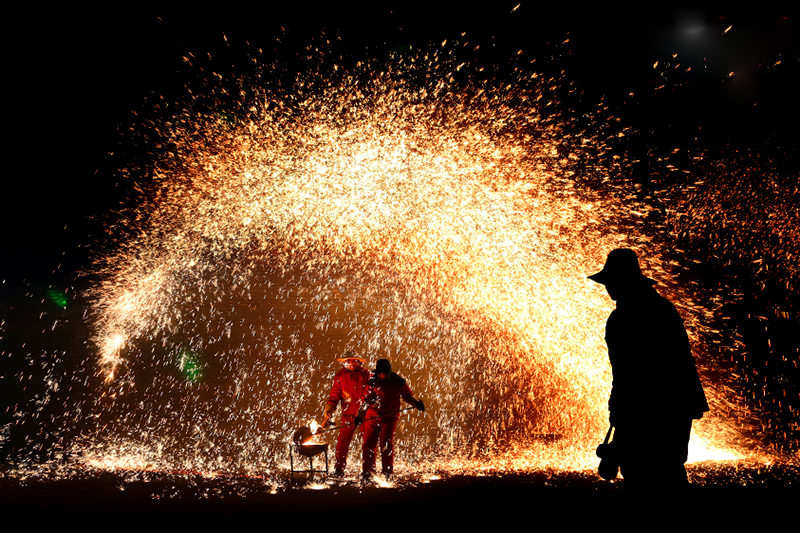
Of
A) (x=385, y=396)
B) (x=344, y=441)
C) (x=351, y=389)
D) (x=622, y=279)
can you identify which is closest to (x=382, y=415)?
(x=385, y=396)

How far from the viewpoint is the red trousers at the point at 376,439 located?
260 inches

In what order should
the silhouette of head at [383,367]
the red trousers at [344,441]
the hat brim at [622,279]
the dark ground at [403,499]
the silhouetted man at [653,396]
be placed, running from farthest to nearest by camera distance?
the red trousers at [344,441] < the silhouette of head at [383,367] < the dark ground at [403,499] < the hat brim at [622,279] < the silhouetted man at [653,396]

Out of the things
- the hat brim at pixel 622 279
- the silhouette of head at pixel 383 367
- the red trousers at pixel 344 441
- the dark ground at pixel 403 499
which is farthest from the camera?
the red trousers at pixel 344 441

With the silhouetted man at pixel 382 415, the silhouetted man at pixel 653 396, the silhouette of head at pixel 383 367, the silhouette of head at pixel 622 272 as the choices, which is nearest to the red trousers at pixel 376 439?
the silhouetted man at pixel 382 415

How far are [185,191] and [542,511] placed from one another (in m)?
7.54

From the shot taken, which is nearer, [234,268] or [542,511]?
[542,511]

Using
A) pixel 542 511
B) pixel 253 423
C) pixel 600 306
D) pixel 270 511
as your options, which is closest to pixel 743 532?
pixel 542 511

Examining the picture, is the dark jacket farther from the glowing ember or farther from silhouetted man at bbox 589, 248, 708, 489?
the glowing ember

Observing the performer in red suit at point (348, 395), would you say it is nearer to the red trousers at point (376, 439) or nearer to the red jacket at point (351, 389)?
the red jacket at point (351, 389)

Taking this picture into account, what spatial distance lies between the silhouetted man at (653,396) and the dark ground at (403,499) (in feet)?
5.02

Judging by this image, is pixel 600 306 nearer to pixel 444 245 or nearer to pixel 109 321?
pixel 444 245

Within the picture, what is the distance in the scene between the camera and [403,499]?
5066mm

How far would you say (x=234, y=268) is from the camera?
965 cm

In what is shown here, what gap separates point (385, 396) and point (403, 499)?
1.71 metres
